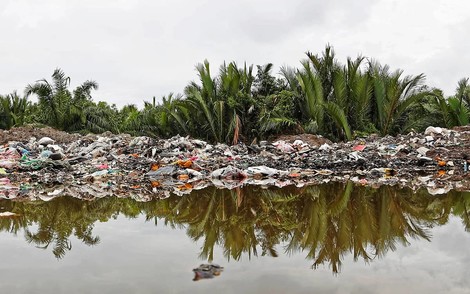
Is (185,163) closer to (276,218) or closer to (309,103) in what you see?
(276,218)

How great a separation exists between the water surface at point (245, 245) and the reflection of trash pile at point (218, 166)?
1286mm

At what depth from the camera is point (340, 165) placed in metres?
8.55

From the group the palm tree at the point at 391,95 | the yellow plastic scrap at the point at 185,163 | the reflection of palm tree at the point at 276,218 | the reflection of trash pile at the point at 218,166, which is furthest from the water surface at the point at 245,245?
the palm tree at the point at 391,95

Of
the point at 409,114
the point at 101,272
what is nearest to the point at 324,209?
the point at 101,272

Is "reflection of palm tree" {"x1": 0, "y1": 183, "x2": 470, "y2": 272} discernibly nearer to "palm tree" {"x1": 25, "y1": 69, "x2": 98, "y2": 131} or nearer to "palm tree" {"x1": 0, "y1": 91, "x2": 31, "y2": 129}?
"palm tree" {"x1": 25, "y1": 69, "x2": 98, "y2": 131}

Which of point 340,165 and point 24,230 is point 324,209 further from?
point 340,165

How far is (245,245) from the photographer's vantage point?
9.27 ft

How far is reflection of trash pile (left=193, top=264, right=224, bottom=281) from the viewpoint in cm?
216

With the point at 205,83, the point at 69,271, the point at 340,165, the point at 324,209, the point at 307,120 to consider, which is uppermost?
the point at 205,83

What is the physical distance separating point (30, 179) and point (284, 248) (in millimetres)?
6263

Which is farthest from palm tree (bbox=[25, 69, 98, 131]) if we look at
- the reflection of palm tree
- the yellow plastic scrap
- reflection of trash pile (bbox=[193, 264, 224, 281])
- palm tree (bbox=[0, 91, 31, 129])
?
reflection of trash pile (bbox=[193, 264, 224, 281])

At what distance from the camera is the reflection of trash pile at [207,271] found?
Answer: 2156 millimetres

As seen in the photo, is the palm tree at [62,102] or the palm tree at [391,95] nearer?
the palm tree at [391,95]

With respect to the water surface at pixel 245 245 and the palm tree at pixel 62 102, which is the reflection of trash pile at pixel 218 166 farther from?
the palm tree at pixel 62 102
